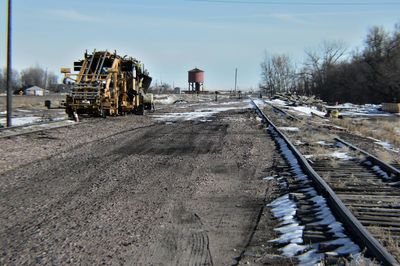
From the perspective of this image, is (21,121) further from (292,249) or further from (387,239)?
(387,239)

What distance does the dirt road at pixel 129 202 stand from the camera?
5.02 m

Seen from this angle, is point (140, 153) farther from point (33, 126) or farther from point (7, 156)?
point (33, 126)

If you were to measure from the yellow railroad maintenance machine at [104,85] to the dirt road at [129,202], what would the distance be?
865cm

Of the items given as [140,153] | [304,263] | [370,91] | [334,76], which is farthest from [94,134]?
[334,76]

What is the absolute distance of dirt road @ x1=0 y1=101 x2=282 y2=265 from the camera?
5.02 metres

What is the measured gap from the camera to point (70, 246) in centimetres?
510

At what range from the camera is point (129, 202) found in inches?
279

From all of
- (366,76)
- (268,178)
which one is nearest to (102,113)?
(268,178)

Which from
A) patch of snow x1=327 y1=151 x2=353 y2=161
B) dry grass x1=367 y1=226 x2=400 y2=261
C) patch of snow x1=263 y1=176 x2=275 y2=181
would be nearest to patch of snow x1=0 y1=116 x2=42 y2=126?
patch of snow x1=327 y1=151 x2=353 y2=161

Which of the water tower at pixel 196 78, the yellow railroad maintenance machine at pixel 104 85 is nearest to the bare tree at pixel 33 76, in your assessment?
the water tower at pixel 196 78

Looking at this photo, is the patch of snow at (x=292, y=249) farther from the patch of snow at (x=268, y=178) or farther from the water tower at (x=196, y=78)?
the water tower at (x=196, y=78)

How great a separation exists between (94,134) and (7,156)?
215 inches

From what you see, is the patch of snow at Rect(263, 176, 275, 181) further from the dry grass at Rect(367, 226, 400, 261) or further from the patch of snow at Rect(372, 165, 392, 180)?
the dry grass at Rect(367, 226, 400, 261)

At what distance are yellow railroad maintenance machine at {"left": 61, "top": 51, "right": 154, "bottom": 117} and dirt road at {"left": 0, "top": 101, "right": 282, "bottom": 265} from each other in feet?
28.4
